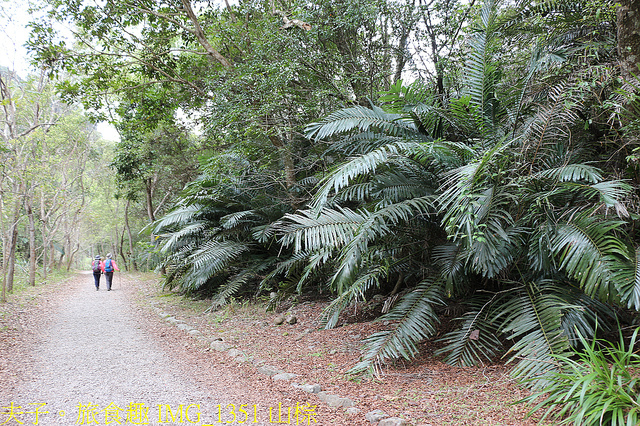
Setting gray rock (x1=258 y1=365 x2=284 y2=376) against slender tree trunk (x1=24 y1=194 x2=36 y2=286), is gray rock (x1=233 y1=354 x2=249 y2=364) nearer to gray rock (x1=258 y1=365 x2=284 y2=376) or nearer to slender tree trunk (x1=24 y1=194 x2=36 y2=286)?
gray rock (x1=258 y1=365 x2=284 y2=376)

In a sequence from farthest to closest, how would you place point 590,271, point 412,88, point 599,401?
point 412,88, point 590,271, point 599,401

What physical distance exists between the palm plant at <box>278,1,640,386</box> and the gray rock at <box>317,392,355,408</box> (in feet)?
1.26

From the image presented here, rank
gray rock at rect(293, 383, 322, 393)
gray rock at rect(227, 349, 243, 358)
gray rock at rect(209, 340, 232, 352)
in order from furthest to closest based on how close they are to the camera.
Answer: gray rock at rect(209, 340, 232, 352) → gray rock at rect(227, 349, 243, 358) → gray rock at rect(293, 383, 322, 393)

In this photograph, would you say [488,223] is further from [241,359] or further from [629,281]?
→ [241,359]

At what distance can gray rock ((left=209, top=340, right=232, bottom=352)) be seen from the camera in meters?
4.17

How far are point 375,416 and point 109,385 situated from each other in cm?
227

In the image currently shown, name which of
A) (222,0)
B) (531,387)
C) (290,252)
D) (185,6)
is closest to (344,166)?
(531,387)

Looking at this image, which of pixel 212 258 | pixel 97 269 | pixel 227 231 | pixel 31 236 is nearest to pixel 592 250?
pixel 212 258

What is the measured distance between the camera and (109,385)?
3.16 metres

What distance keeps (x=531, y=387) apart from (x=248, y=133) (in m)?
4.33

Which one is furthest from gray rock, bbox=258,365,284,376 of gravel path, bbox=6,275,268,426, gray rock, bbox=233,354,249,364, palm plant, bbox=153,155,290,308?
palm plant, bbox=153,155,290,308

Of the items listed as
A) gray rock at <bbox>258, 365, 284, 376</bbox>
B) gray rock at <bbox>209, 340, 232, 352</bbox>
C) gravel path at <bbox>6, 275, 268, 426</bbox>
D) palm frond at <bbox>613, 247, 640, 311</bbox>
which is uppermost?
palm frond at <bbox>613, 247, 640, 311</bbox>

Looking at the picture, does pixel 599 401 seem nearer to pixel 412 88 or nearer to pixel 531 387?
pixel 531 387

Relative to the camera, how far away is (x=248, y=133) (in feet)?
17.3
